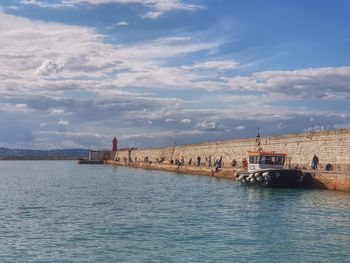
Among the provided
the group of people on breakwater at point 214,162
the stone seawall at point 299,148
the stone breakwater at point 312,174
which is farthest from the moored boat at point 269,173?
the stone seawall at point 299,148

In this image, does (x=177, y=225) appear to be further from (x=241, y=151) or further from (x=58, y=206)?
(x=241, y=151)

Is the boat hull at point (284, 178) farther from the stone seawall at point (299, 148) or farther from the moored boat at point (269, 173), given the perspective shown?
the stone seawall at point (299, 148)

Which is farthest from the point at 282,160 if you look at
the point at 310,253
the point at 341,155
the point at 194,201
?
the point at 310,253

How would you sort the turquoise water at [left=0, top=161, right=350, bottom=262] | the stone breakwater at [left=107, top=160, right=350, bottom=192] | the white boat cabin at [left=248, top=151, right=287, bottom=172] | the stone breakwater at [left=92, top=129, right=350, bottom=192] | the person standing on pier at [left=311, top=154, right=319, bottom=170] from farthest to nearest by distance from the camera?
the white boat cabin at [left=248, top=151, right=287, bottom=172]
the person standing on pier at [left=311, top=154, right=319, bottom=170]
the stone breakwater at [left=92, top=129, right=350, bottom=192]
the stone breakwater at [left=107, top=160, right=350, bottom=192]
the turquoise water at [left=0, top=161, right=350, bottom=262]

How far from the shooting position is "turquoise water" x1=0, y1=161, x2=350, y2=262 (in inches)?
610

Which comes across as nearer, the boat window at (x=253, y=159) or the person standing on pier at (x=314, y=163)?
the person standing on pier at (x=314, y=163)

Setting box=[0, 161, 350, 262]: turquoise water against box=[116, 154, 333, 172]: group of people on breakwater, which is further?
box=[116, 154, 333, 172]: group of people on breakwater

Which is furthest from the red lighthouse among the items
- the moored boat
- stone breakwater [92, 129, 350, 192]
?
the moored boat

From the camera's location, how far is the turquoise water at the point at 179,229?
15484 millimetres

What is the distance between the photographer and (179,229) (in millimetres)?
19281

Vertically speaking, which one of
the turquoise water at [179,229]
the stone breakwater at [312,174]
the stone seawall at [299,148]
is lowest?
the turquoise water at [179,229]

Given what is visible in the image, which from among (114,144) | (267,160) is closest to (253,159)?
(267,160)

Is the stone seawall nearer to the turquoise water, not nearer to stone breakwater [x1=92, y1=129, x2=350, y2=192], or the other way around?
stone breakwater [x1=92, y1=129, x2=350, y2=192]

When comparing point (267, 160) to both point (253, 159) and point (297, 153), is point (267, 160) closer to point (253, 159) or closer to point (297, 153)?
point (253, 159)
